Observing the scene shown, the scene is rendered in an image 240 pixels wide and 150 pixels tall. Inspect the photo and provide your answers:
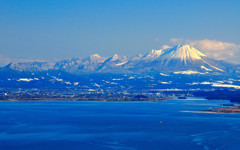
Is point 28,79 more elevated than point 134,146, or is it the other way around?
point 28,79

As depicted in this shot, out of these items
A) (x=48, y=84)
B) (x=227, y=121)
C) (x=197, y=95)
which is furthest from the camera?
(x=48, y=84)

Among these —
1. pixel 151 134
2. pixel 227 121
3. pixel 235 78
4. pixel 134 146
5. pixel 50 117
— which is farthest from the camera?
pixel 235 78

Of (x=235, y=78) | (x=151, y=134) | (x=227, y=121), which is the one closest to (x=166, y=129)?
(x=151, y=134)

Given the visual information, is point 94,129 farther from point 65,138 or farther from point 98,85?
point 98,85

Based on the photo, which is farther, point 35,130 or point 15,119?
point 15,119

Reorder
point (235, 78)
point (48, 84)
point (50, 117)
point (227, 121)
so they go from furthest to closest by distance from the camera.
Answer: point (235, 78) → point (48, 84) → point (50, 117) → point (227, 121)

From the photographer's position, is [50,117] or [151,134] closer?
[151,134]

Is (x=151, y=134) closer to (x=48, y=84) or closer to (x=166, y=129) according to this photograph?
(x=166, y=129)

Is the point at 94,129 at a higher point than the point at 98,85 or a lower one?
lower

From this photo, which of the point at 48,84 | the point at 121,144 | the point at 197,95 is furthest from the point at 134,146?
the point at 48,84
